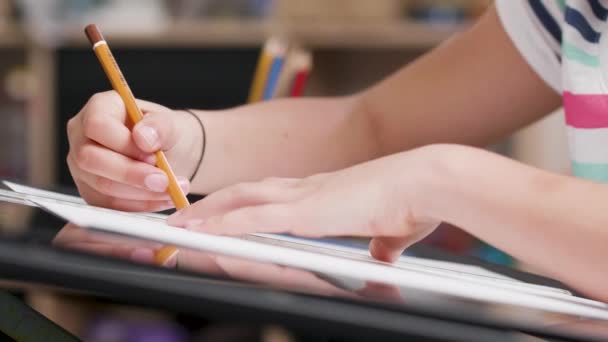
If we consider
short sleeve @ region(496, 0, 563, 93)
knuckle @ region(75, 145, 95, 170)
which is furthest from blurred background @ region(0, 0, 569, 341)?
knuckle @ region(75, 145, 95, 170)

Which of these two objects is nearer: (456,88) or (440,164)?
(440,164)

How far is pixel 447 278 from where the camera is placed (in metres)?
0.43

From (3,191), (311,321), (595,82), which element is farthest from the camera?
(595,82)

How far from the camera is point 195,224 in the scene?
473 mm

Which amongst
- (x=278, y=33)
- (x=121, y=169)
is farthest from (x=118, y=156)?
(x=278, y=33)

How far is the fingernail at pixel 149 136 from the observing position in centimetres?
58

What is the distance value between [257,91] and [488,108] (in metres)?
0.26

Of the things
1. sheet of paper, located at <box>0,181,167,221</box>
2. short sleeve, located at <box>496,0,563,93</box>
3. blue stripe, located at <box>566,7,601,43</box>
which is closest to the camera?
sheet of paper, located at <box>0,181,167,221</box>

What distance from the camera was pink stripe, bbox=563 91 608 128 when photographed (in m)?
0.65

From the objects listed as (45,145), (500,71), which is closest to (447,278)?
(500,71)

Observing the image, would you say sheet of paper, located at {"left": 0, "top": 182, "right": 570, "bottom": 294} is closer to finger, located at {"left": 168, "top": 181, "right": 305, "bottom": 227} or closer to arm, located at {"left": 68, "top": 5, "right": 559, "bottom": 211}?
finger, located at {"left": 168, "top": 181, "right": 305, "bottom": 227}

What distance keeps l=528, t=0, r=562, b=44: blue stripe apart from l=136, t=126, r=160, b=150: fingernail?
A: 14.5 inches

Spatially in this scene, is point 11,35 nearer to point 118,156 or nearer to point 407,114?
point 407,114

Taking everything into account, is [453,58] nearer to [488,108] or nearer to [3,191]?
[488,108]
